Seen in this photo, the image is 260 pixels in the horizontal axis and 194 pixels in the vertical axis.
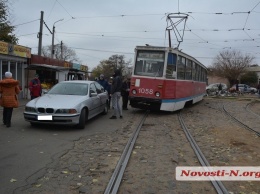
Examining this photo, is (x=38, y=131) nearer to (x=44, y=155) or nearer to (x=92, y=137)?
(x=92, y=137)

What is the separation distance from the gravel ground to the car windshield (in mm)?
1832

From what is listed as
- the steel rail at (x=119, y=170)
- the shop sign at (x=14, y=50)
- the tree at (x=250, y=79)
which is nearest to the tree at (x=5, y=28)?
the shop sign at (x=14, y=50)

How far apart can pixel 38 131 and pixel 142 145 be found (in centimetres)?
319

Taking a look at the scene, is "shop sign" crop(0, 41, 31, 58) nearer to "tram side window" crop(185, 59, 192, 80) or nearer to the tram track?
"tram side window" crop(185, 59, 192, 80)

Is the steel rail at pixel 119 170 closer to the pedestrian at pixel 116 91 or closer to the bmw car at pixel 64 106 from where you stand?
the bmw car at pixel 64 106

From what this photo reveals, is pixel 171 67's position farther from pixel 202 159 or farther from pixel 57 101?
pixel 202 159

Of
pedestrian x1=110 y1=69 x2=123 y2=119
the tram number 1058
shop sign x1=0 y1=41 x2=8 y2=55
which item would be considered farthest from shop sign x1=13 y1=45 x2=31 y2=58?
pedestrian x1=110 y1=69 x2=123 y2=119

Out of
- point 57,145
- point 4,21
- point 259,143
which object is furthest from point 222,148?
point 4,21

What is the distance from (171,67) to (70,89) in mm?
4922

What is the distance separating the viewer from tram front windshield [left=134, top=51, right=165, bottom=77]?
1425 centimetres

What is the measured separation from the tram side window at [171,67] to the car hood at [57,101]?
15.5 ft

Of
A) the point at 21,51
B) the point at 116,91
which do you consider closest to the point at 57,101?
the point at 116,91

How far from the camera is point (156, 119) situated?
523 inches

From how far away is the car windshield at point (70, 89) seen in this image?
37.0 ft
